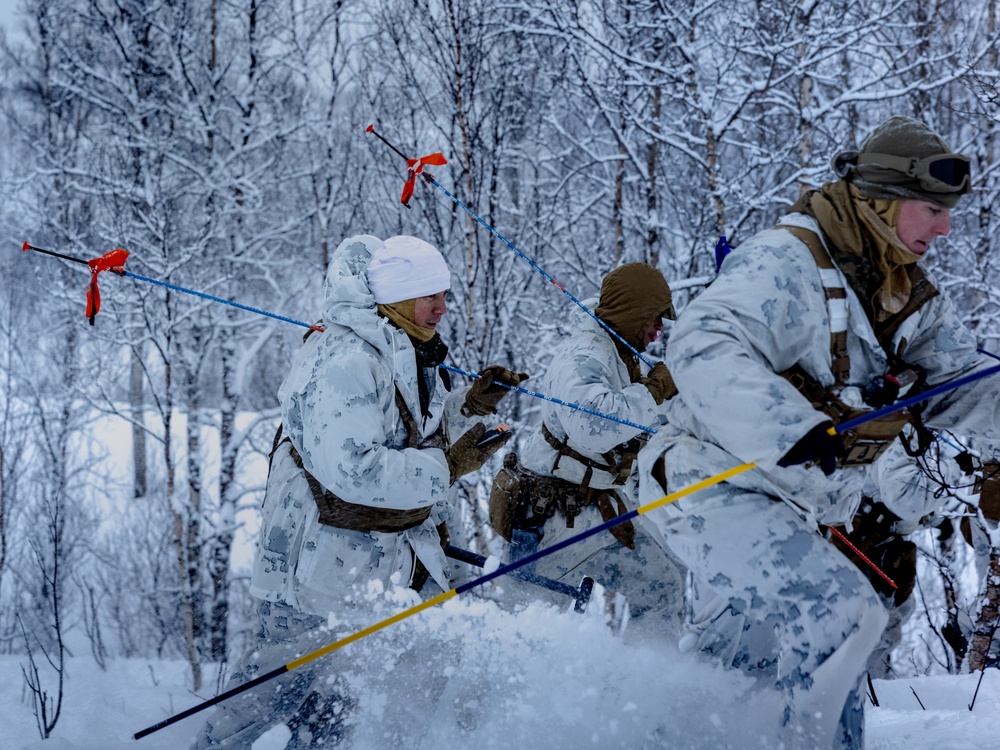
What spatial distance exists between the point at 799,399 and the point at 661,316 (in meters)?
2.09

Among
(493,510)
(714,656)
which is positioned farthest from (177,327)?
(714,656)

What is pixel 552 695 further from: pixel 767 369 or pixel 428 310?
pixel 428 310

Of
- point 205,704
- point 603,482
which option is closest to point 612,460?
point 603,482

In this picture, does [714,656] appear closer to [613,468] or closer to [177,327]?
[613,468]

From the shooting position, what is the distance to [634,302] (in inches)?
163

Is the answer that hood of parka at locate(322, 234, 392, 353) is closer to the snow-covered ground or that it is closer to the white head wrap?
the white head wrap

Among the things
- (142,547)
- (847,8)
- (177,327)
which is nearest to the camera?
(847,8)

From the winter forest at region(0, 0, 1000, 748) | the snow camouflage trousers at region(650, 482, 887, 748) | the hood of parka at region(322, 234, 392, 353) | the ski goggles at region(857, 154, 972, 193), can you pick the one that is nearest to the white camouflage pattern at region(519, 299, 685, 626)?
the hood of parka at region(322, 234, 392, 353)

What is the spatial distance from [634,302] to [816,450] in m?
2.12

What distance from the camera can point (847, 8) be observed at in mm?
7812

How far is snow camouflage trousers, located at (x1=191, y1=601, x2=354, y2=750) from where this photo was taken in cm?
289

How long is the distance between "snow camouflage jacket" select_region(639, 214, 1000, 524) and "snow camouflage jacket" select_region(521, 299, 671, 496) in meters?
1.08

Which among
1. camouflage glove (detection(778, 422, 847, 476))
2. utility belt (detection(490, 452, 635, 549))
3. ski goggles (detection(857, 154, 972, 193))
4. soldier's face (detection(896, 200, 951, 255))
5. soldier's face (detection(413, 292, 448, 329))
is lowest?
utility belt (detection(490, 452, 635, 549))

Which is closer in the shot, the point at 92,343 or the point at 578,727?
the point at 578,727
